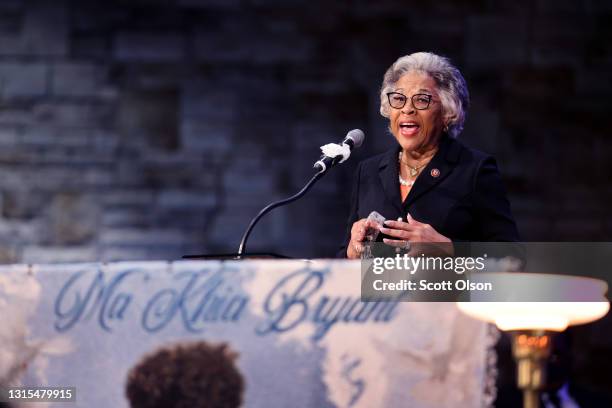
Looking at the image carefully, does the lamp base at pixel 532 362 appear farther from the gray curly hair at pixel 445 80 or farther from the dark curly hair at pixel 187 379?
the gray curly hair at pixel 445 80

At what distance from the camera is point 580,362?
4859 mm

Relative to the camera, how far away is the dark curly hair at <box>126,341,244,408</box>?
1.87 meters

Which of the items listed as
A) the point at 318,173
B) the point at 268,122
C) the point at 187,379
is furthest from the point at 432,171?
the point at 268,122

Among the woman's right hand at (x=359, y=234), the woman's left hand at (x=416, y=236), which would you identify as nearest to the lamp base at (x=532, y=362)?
the woman's left hand at (x=416, y=236)

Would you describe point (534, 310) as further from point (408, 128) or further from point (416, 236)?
point (408, 128)

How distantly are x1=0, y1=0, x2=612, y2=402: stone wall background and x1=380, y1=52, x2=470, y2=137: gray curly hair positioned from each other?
2389 mm

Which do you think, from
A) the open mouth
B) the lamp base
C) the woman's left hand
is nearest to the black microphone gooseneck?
the open mouth

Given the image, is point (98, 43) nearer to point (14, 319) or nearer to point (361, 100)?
point (361, 100)

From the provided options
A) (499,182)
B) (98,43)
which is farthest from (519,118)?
(499,182)

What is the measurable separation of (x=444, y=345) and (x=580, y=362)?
3.30 meters

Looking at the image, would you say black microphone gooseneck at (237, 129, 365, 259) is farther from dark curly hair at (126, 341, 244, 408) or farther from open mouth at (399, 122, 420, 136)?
dark curly hair at (126, 341, 244, 408)

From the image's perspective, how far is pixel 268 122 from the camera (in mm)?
5055

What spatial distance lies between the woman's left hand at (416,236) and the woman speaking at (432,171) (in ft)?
0.49

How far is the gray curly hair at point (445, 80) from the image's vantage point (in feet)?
8.14
